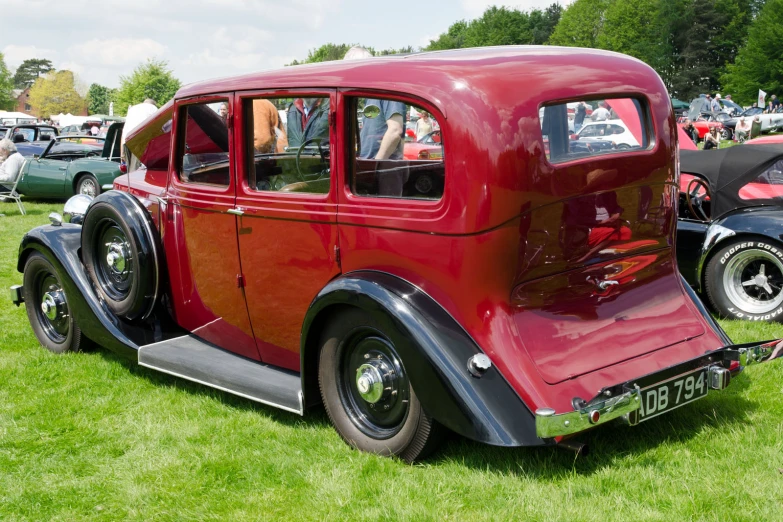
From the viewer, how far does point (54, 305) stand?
18.4ft

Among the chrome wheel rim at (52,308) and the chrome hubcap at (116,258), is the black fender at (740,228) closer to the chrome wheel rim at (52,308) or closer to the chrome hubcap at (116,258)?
the chrome hubcap at (116,258)

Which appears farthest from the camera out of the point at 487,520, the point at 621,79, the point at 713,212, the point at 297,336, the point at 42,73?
the point at 42,73

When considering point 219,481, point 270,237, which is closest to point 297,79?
point 270,237

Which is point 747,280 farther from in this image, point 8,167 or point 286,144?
point 8,167

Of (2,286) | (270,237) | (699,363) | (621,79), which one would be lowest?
(2,286)

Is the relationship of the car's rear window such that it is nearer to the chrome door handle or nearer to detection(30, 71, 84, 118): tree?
the chrome door handle

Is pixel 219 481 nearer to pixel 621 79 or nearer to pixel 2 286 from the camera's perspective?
pixel 621 79

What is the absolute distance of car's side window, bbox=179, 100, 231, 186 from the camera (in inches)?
186

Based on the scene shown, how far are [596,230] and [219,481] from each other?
2.15 m

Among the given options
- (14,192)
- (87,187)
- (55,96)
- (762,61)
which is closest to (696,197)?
(14,192)

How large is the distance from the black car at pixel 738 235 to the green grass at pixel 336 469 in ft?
4.37

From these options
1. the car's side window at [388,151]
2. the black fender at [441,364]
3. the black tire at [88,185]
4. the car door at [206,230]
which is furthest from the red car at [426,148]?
the black tire at [88,185]

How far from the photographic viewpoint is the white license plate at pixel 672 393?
3381 millimetres

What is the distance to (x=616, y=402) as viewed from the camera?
10.4ft
